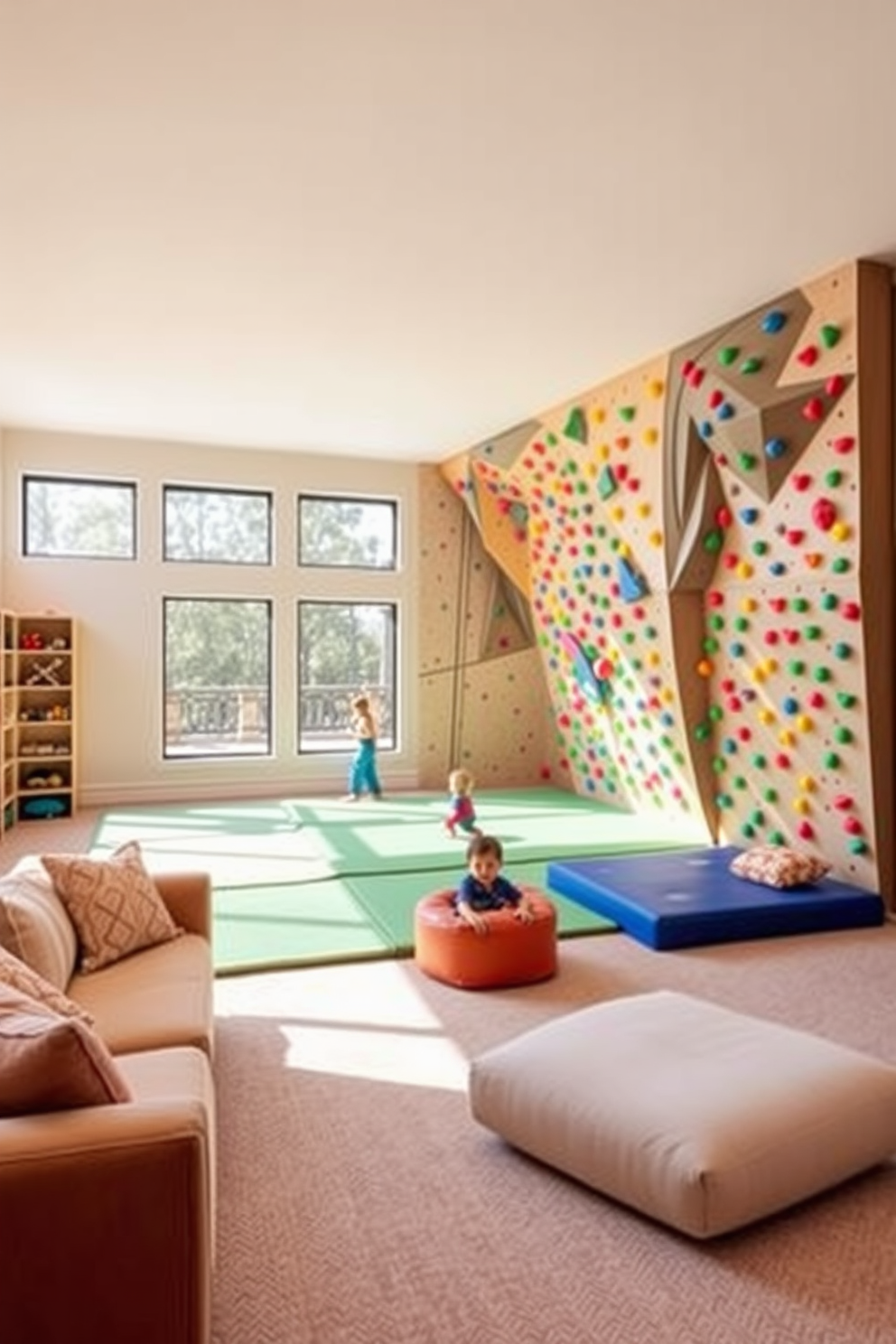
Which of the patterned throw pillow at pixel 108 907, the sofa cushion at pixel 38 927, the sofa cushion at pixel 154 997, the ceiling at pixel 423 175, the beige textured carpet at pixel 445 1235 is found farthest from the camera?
the patterned throw pillow at pixel 108 907

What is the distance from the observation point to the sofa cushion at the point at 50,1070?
156 centimetres

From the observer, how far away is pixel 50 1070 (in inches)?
61.6

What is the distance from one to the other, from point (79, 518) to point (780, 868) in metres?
6.31

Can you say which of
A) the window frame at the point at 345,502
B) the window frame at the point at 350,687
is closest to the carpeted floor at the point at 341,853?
the window frame at the point at 350,687

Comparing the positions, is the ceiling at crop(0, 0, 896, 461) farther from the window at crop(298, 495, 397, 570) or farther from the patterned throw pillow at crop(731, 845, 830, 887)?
the patterned throw pillow at crop(731, 845, 830, 887)

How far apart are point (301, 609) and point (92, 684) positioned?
1.95 m

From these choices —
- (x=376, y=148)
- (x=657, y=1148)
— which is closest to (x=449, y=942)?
(x=657, y=1148)

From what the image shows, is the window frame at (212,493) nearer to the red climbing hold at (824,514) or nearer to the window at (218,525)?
the window at (218,525)

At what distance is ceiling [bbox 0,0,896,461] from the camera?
8.90 feet

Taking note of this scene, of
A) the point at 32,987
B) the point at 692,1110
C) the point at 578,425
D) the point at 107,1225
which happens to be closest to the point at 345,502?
the point at 578,425

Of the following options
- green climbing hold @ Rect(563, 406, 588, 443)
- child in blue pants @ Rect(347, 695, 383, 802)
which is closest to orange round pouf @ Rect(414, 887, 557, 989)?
green climbing hold @ Rect(563, 406, 588, 443)

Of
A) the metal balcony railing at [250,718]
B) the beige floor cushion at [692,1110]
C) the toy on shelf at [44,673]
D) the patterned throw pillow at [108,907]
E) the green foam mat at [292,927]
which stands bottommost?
the green foam mat at [292,927]

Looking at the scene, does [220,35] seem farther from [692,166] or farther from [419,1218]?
[419,1218]

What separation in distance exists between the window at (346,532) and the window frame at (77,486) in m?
1.45
